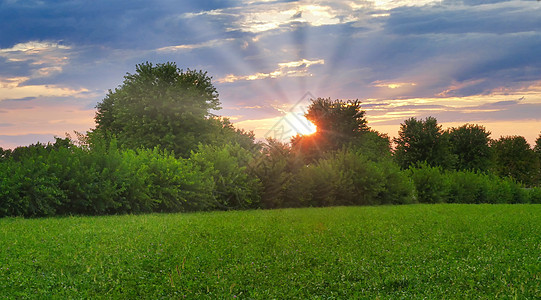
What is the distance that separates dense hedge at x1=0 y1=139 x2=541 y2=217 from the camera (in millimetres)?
14891

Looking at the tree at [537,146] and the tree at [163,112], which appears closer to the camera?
the tree at [163,112]

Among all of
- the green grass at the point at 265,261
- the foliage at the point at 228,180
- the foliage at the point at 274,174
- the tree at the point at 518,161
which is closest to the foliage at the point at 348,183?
the foliage at the point at 274,174

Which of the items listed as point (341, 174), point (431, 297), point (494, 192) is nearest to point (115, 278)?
point (431, 297)

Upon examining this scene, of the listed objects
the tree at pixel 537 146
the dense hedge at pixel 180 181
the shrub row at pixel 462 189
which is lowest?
the shrub row at pixel 462 189

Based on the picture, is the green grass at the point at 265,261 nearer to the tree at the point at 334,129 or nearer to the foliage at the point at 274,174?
the foliage at the point at 274,174

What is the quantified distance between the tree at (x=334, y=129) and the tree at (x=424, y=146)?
5.53 meters

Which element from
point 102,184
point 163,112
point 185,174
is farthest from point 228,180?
point 163,112

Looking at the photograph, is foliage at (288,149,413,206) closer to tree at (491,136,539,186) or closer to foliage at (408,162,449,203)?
foliage at (408,162,449,203)

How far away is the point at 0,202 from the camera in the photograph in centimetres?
1430

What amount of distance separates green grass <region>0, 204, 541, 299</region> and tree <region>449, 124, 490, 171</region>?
50.3m

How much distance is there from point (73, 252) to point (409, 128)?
166 ft

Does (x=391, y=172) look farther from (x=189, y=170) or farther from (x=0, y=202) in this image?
(x=0, y=202)

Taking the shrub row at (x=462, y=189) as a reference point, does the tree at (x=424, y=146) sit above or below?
above

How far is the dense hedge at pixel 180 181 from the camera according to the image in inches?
586
